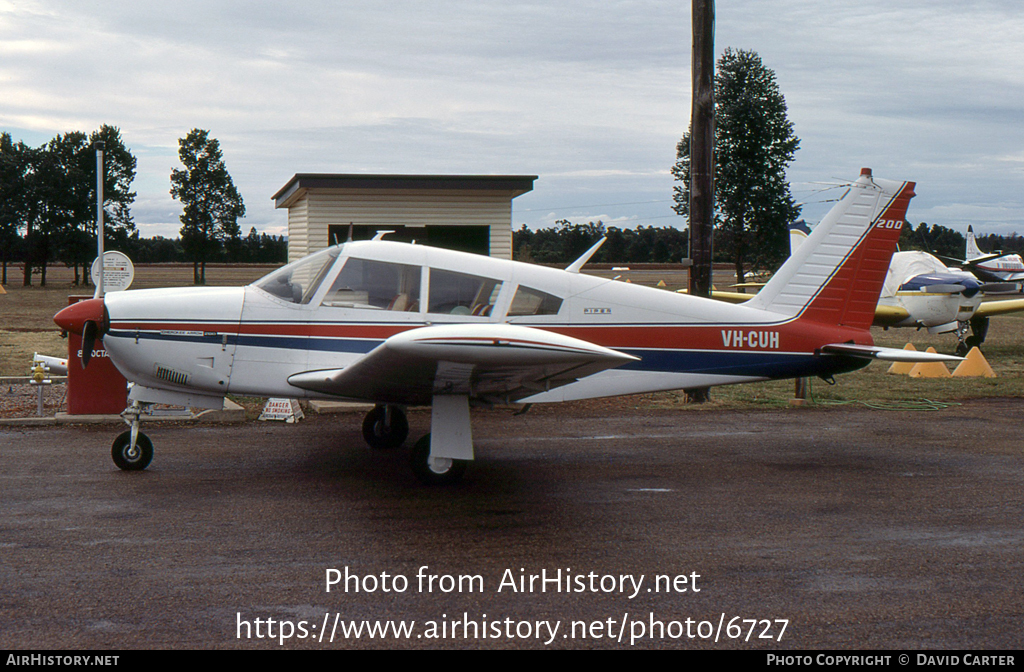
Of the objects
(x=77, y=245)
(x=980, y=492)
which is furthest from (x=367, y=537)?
(x=77, y=245)

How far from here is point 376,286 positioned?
24.1 ft

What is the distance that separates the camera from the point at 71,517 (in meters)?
5.89

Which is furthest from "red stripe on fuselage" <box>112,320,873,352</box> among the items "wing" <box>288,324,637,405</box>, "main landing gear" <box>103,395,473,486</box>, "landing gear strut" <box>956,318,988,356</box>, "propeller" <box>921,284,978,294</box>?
"landing gear strut" <box>956,318,988,356</box>

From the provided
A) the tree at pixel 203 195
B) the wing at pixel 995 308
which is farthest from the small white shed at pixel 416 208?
the tree at pixel 203 195

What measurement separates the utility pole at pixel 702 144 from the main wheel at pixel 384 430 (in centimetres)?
545

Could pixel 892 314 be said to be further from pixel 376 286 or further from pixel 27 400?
pixel 27 400

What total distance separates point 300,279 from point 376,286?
689 mm

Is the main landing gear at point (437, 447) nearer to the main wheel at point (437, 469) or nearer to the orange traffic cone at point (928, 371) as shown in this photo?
the main wheel at point (437, 469)

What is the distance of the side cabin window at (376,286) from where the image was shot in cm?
Result: 731

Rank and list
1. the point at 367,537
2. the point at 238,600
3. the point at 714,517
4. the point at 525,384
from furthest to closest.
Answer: the point at 525,384, the point at 714,517, the point at 367,537, the point at 238,600

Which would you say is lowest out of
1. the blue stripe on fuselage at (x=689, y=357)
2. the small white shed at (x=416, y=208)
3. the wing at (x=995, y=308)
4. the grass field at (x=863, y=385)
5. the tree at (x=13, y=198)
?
the grass field at (x=863, y=385)

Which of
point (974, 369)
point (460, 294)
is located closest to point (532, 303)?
point (460, 294)
